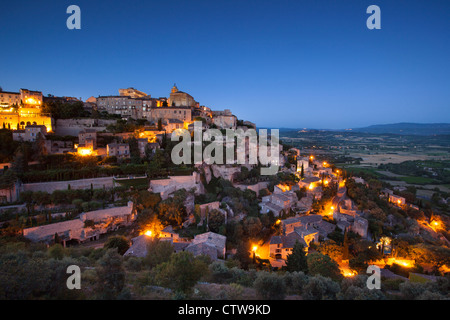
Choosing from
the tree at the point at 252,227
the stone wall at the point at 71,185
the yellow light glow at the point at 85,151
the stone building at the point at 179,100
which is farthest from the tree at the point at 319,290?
the stone building at the point at 179,100

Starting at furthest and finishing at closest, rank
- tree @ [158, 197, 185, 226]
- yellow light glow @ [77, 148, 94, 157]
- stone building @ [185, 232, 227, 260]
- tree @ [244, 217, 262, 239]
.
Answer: yellow light glow @ [77, 148, 94, 157] < tree @ [244, 217, 262, 239] < tree @ [158, 197, 185, 226] < stone building @ [185, 232, 227, 260]

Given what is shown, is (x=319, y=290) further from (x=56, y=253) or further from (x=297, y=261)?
(x=56, y=253)

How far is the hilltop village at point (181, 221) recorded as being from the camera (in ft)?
28.8

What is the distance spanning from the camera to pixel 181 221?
19375 millimetres

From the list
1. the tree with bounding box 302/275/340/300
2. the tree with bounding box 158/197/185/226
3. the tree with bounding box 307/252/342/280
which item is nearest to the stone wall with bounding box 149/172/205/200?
the tree with bounding box 158/197/185/226

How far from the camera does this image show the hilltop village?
28.8 feet

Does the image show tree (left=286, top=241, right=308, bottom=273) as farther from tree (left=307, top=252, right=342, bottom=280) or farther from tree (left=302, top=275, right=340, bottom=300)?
tree (left=302, top=275, right=340, bottom=300)

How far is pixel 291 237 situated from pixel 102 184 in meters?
18.1

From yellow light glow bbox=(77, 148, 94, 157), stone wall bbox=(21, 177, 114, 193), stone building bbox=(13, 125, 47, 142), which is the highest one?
stone building bbox=(13, 125, 47, 142)

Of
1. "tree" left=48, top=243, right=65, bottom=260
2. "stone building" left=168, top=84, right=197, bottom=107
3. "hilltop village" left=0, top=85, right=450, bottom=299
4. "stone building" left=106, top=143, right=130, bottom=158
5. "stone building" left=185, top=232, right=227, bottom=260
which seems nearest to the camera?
"hilltop village" left=0, top=85, right=450, bottom=299

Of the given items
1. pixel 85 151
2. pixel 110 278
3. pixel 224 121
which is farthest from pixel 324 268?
pixel 224 121

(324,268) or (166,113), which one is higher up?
(166,113)

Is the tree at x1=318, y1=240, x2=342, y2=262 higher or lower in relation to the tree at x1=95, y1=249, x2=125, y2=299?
lower

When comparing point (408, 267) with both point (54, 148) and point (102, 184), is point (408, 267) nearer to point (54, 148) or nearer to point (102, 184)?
point (102, 184)
